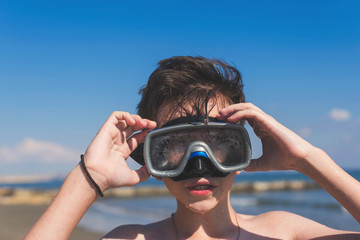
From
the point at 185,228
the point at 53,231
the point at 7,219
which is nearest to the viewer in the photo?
the point at 53,231

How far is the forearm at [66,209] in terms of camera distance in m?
1.89

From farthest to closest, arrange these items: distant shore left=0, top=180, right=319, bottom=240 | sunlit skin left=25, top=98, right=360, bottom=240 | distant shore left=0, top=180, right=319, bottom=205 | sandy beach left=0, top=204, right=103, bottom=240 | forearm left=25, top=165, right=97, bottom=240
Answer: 1. distant shore left=0, top=180, right=319, bottom=205
2. distant shore left=0, top=180, right=319, bottom=240
3. sandy beach left=0, top=204, right=103, bottom=240
4. sunlit skin left=25, top=98, right=360, bottom=240
5. forearm left=25, top=165, right=97, bottom=240

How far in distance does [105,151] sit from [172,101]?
1.80 ft

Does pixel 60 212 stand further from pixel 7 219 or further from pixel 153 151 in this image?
pixel 7 219

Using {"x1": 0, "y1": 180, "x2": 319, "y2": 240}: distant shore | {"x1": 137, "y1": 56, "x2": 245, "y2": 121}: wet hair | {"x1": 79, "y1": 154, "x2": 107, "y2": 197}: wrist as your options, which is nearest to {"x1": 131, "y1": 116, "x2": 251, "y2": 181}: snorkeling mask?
{"x1": 137, "y1": 56, "x2": 245, "y2": 121}: wet hair

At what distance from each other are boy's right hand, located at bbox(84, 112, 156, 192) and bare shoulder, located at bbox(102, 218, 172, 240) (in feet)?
1.36

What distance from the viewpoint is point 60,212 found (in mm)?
1932

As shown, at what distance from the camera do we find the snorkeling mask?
211 centimetres

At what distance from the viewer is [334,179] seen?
2.08 metres

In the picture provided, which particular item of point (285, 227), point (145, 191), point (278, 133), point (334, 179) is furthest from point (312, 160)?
point (145, 191)

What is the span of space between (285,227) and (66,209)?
1.48 meters

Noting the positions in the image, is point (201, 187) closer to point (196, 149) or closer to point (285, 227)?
point (196, 149)

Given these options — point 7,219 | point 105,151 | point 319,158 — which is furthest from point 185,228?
point 7,219

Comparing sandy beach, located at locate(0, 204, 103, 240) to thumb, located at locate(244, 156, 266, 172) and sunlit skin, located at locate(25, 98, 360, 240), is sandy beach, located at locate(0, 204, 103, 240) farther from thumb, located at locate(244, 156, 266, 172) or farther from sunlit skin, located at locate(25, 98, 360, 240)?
thumb, located at locate(244, 156, 266, 172)
